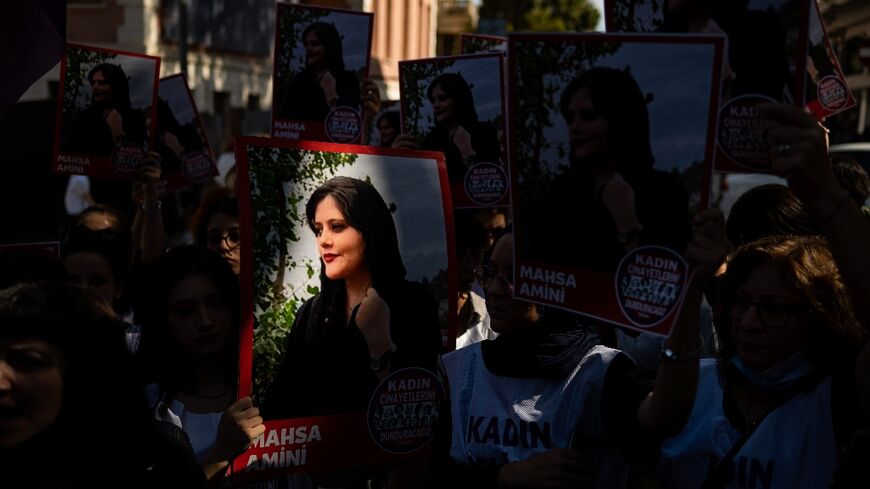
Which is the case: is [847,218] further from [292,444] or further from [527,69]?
[292,444]

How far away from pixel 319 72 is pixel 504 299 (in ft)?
13.0

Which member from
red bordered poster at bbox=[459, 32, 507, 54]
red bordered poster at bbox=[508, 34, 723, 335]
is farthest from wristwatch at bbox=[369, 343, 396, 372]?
red bordered poster at bbox=[459, 32, 507, 54]

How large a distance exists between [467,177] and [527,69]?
3.00 m

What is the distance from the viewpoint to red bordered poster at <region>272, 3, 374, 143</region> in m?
6.92

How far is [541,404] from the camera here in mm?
3225

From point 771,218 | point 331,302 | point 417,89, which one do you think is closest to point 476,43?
point 417,89

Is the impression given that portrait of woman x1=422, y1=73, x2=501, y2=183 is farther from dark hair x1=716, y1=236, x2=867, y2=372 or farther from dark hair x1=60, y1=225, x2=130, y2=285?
dark hair x1=716, y1=236, x2=867, y2=372

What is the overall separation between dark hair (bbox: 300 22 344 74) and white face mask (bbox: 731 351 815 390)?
14.4 feet

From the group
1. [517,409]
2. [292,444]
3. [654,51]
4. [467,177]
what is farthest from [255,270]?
[467,177]

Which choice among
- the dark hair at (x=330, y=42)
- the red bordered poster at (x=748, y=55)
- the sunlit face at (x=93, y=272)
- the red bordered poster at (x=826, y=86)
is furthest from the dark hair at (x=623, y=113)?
the dark hair at (x=330, y=42)

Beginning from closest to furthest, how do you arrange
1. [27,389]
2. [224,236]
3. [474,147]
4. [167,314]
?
[27,389] → [167,314] → [224,236] → [474,147]

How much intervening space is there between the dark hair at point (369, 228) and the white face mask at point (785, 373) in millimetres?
1009

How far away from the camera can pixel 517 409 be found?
324 cm

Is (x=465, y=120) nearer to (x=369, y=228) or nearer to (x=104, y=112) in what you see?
(x=104, y=112)
